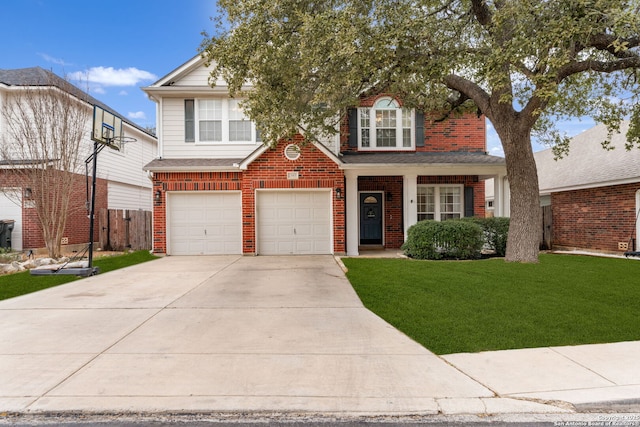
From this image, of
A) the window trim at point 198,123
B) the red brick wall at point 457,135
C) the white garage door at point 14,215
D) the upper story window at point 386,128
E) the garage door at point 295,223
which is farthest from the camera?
the red brick wall at point 457,135

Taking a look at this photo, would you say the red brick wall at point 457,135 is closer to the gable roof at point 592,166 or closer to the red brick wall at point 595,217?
the gable roof at point 592,166

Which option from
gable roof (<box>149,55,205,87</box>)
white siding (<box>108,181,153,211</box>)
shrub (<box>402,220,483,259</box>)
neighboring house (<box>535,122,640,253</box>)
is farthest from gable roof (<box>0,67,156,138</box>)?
neighboring house (<box>535,122,640,253</box>)

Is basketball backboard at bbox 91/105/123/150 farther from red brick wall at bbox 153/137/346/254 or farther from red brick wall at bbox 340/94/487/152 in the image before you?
red brick wall at bbox 340/94/487/152

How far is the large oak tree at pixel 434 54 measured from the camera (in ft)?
22.3

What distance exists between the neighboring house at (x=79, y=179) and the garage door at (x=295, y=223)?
5.98 metres

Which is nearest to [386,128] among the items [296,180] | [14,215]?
[296,180]

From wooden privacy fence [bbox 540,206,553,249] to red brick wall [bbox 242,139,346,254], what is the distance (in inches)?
324

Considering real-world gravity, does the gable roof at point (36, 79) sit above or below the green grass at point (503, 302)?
above

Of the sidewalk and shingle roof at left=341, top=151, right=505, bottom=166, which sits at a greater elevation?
shingle roof at left=341, top=151, right=505, bottom=166

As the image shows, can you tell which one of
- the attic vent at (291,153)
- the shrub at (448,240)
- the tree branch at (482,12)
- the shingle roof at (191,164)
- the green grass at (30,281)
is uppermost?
the tree branch at (482,12)

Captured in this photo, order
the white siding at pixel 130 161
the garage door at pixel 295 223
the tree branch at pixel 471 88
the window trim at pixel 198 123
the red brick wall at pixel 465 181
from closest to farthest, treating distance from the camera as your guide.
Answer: the tree branch at pixel 471 88 < the garage door at pixel 295 223 < the window trim at pixel 198 123 < the red brick wall at pixel 465 181 < the white siding at pixel 130 161

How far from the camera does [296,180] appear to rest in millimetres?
12031

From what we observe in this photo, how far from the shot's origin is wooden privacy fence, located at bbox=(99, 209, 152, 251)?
46.9ft

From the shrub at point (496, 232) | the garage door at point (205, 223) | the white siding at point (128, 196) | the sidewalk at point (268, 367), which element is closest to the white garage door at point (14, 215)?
the white siding at point (128, 196)
